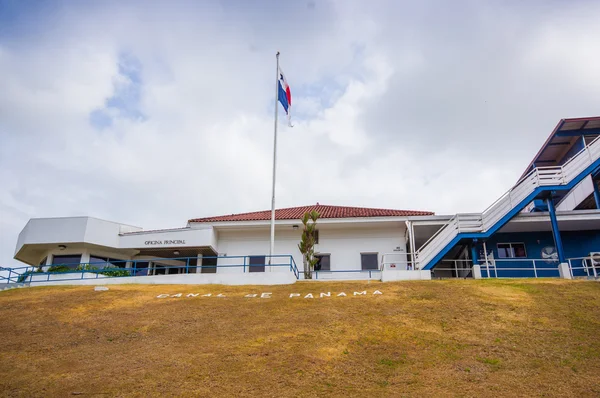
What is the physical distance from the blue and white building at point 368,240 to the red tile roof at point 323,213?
0.08 meters

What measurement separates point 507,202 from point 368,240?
858cm

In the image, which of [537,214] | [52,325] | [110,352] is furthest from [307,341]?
[537,214]

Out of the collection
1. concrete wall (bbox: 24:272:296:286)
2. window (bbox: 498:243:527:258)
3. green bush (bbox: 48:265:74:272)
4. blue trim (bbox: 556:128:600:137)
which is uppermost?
blue trim (bbox: 556:128:600:137)

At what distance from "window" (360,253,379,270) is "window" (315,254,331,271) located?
6.59 feet

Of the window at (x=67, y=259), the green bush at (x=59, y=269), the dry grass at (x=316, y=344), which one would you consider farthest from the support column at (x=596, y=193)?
the window at (x=67, y=259)

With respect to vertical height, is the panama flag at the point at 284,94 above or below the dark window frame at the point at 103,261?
above

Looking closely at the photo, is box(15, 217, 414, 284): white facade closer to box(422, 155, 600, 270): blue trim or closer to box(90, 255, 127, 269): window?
box(90, 255, 127, 269): window

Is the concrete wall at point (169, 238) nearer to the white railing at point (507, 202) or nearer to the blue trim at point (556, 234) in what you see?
the white railing at point (507, 202)

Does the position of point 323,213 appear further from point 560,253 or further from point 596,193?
point 596,193

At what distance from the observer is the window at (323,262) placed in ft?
92.0

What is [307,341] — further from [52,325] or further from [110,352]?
[52,325]

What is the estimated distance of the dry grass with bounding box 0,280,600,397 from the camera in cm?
995

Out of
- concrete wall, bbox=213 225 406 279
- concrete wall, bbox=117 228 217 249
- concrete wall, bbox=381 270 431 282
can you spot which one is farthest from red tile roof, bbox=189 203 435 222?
concrete wall, bbox=381 270 431 282

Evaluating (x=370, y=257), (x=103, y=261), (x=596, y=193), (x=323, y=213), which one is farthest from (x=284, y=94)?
(x=596, y=193)
